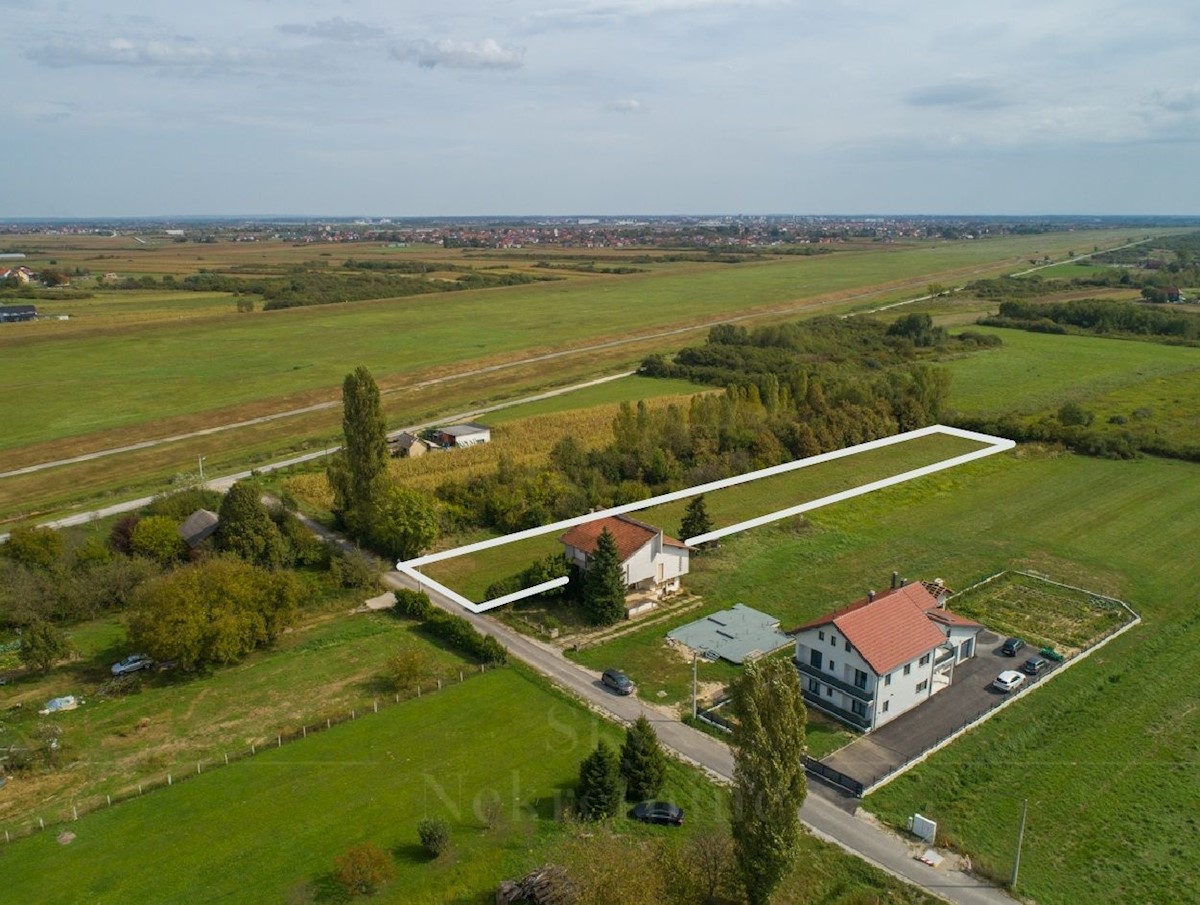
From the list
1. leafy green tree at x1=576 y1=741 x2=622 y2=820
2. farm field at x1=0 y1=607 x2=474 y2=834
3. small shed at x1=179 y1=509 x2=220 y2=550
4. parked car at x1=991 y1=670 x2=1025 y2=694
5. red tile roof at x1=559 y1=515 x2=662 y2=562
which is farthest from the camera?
small shed at x1=179 y1=509 x2=220 y2=550

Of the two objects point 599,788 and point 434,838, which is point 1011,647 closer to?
point 599,788

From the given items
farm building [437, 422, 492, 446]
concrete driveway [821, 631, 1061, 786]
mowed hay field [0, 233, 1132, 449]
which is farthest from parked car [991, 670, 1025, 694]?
mowed hay field [0, 233, 1132, 449]

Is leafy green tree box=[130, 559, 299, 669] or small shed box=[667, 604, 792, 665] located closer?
leafy green tree box=[130, 559, 299, 669]

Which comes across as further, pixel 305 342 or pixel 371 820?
pixel 305 342

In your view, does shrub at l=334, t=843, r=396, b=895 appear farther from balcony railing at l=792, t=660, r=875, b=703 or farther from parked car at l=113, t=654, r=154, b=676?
balcony railing at l=792, t=660, r=875, b=703

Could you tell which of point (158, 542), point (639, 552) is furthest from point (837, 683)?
point (158, 542)

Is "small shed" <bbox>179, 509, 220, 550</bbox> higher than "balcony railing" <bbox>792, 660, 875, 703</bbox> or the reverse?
higher

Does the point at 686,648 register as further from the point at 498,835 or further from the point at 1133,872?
the point at 1133,872

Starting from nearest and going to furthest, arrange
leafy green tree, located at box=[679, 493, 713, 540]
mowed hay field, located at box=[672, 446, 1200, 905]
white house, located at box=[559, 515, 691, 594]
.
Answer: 1. mowed hay field, located at box=[672, 446, 1200, 905]
2. white house, located at box=[559, 515, 691, 594]
3. leafy green tree, located at box=[679, 493, 713, 540]
